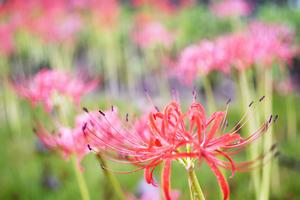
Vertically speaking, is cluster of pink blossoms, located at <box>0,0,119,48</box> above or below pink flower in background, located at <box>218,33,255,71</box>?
above

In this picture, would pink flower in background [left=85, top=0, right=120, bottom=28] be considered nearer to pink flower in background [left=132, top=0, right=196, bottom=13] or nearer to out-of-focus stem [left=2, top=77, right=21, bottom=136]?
pink flower in background [left=132, top=0, right=196, bottom=13]

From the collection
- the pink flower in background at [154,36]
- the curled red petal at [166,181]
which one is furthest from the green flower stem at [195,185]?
the pink flower in background at [154,36]

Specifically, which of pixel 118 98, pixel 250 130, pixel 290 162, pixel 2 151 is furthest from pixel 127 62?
pixel 250 130

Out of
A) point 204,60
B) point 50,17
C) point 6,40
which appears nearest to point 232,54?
point 204,60

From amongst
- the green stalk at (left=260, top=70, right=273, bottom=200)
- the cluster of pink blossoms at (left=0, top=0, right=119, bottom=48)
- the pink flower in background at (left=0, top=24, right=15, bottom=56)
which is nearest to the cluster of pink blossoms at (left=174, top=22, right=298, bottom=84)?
the green stalk at (left=260, top=70, right=273, bottom=200)

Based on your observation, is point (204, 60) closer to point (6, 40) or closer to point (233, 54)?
point (233, 54)

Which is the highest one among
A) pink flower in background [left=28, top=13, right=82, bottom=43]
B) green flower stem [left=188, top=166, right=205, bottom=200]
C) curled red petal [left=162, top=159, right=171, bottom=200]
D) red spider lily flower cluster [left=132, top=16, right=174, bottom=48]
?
pink flower in background [left=28, top=13, right=82, bottom=43]
